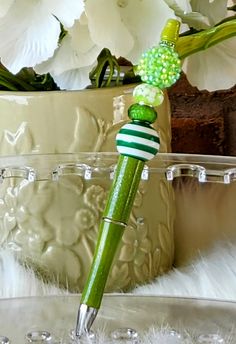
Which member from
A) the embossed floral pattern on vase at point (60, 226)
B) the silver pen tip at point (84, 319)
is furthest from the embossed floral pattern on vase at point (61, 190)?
the silver pen tip at point (84, 319)

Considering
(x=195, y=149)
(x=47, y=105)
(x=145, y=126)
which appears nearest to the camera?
(x=145, y=126)

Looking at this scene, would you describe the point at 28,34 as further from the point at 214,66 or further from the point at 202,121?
the point at 202,121

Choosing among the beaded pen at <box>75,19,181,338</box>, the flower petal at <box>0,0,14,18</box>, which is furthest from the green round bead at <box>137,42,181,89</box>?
the flower petal at <box>0,0,14,18</box>

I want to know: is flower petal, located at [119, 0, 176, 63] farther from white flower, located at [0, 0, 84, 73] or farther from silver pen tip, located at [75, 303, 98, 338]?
silver pen tip, located at [75, 303, 98, 338]

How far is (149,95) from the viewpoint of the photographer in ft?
1.30

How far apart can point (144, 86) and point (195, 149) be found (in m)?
0.37

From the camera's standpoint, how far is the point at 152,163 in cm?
51

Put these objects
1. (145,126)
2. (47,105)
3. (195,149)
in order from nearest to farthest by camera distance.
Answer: (145,126) → (47,105) → (195,149)

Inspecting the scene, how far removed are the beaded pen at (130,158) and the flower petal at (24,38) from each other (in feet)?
0.29

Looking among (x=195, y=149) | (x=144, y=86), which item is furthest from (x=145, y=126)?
(x=195, y=149)

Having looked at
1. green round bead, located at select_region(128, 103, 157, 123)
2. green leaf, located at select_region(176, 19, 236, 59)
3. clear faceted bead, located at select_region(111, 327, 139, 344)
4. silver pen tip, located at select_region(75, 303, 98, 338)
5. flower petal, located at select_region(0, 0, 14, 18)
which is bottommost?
clear faceted bead, located at select_region(111, 327, 139, 344)

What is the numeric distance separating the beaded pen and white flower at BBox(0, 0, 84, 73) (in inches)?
3.4

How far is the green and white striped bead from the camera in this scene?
1.29ft

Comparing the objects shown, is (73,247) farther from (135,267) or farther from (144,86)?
(144,86)
